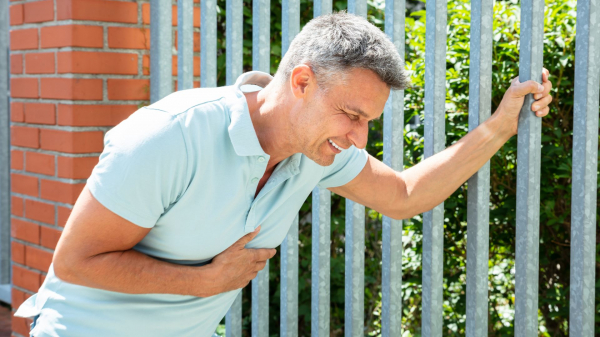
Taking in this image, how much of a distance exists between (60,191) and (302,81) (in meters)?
1.52

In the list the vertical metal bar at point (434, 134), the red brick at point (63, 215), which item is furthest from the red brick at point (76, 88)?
the vertical metal bar at point (434, 134)

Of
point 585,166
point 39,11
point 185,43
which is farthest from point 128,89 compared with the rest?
point 585,166

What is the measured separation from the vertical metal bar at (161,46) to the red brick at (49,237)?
2.40 feet

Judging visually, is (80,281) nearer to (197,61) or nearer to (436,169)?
(436,169)

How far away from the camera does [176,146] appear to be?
1.76m

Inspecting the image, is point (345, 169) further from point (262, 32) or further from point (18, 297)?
point (18, 297)

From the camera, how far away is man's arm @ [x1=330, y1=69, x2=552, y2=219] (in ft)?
6.88

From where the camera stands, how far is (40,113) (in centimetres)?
300

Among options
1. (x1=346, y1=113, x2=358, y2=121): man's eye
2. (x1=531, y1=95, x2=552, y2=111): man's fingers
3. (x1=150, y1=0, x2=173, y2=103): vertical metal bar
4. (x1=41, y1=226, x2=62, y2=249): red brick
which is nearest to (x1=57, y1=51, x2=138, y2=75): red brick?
(x1=150, y1=0, x2=173, y2=103): vertical metal bar

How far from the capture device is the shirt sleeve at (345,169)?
2.22 m

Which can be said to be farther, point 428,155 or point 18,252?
point 18,252

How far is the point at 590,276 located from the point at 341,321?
81.3 inches

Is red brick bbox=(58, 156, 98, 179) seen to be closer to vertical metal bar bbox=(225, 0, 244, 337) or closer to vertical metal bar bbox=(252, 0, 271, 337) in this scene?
vertical metal bar bbox=(225, 0, 244, 337)

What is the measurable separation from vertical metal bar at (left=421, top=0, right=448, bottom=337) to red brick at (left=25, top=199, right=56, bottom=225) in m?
1.63
